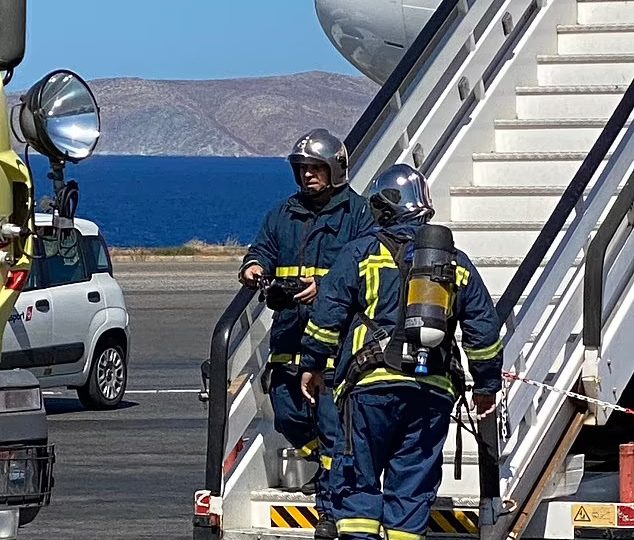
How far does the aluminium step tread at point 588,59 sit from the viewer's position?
10891mm

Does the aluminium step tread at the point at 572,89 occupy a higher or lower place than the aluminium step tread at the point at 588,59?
lower

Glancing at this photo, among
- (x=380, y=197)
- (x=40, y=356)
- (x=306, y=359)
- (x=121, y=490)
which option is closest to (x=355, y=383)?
(x=306, y=359)

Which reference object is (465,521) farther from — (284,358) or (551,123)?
(551,123)

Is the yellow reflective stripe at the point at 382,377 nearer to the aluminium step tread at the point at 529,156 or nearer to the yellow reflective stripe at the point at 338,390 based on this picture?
the yellow reflective stripe at the point at 338,390

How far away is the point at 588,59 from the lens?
35.8 ft

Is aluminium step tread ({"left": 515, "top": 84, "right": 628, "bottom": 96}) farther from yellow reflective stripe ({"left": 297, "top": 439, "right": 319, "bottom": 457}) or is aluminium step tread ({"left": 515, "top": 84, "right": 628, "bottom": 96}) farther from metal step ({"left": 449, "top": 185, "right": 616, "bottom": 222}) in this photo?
yellow reflective stripe ({"left": 297, "top": 439, "right": 319, "bottom": 457})

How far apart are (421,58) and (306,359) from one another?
132 inches

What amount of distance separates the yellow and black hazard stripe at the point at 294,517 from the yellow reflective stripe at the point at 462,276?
1603 millimetres

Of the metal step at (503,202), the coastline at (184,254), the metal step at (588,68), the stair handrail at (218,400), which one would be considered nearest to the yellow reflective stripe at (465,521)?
the stair handrail at (218,400)

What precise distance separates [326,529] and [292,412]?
641 millimetres

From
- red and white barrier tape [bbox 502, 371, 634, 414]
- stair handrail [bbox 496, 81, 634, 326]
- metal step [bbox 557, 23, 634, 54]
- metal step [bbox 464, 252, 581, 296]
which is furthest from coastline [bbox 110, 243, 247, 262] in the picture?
red and white barrier tape [bbox 502, 371, 634, 414]

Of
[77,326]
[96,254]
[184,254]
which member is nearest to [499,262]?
[77,326]

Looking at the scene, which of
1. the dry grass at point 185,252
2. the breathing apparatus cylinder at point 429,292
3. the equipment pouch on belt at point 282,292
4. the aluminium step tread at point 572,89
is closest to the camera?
the breathing apparatus cylinder at point 429,292

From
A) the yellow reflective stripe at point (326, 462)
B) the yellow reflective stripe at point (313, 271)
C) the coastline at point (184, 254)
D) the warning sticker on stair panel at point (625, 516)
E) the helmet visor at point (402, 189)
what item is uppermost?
the coastline at point (184, 254)
